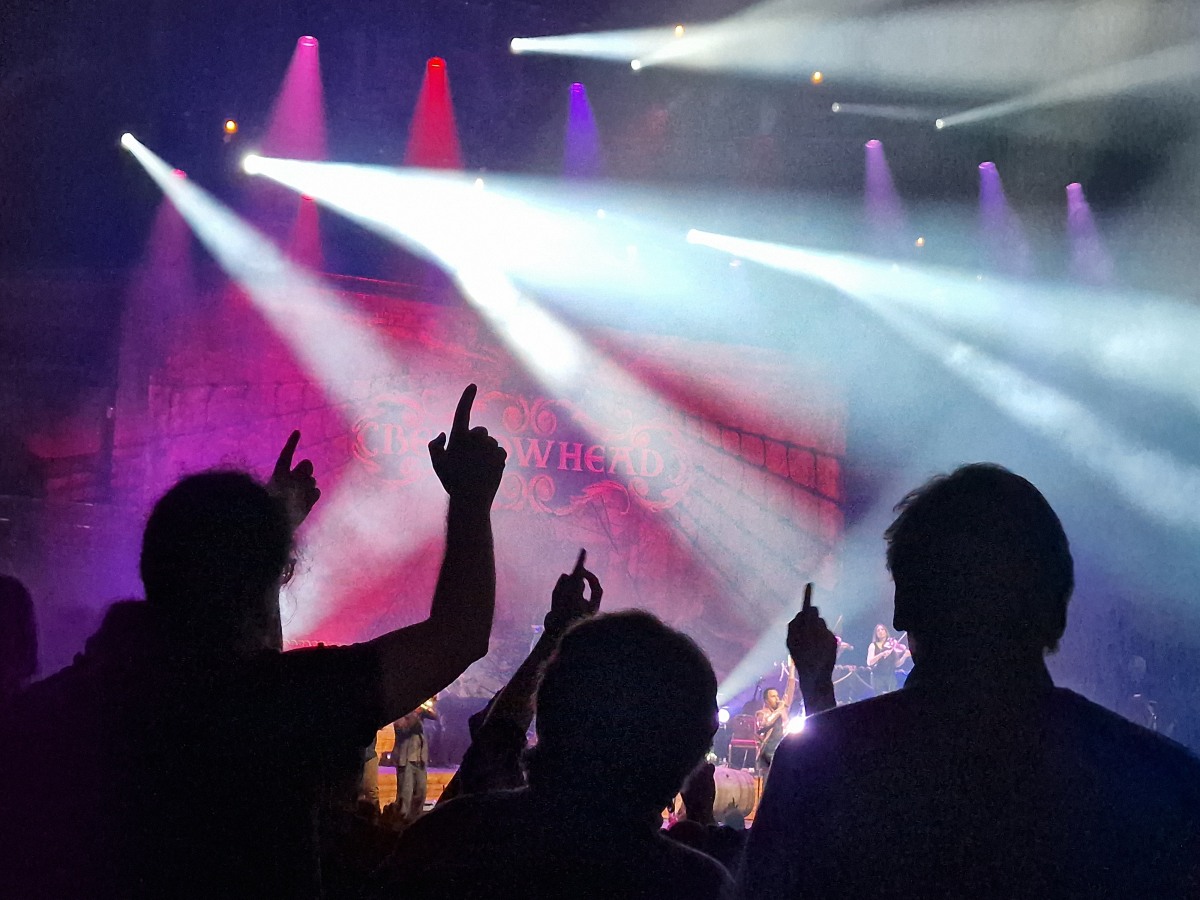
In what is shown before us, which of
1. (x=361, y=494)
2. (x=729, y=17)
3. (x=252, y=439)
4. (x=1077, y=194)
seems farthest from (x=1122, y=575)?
(x=252, y=439)

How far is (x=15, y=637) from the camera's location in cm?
192

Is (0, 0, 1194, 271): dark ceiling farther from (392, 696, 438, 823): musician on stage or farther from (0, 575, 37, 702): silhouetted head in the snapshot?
(0, 575, 37, 702): silhouetted head

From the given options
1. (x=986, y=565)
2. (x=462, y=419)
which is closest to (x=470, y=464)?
(x=462, y=419)

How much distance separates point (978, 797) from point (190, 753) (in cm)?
102

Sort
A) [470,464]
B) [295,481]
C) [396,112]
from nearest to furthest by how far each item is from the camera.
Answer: [470,464]
[295,481]
[396,112]

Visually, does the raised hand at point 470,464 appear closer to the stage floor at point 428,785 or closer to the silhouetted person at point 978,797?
the silhouetted person at point 978,797

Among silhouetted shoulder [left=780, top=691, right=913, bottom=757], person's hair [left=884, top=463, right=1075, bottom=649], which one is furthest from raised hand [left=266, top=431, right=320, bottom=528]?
person's hair [left=884, top=463, right=1075, bottom=649]

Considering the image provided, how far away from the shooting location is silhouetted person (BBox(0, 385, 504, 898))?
124 cm

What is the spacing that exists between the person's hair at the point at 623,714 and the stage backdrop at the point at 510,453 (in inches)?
320

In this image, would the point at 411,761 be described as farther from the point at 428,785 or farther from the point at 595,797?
the point at 595,797

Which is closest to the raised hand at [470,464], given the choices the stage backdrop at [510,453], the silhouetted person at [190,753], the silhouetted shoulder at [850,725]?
the silhouetted person at [190,753]

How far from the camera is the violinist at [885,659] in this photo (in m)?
10.6

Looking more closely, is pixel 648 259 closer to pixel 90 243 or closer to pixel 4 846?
pixel 90 243

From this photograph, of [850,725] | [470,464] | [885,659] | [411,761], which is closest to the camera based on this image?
[850,725]
